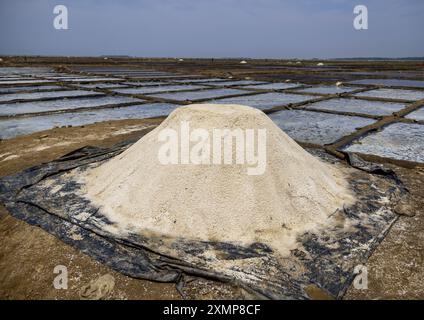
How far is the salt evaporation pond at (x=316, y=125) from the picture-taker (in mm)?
5051

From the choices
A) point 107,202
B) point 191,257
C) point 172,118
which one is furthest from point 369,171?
point 107,202

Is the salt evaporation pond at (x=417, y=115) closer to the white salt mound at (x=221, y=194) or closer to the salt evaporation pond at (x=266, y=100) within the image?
the salt evaporation pond at (x=266, y=100)

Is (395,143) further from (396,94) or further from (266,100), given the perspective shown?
(396,94)

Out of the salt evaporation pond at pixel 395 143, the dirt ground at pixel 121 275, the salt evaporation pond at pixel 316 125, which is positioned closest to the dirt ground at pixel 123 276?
the dirt ground at pixel 121 275

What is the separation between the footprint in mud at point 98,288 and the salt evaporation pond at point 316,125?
141 inches

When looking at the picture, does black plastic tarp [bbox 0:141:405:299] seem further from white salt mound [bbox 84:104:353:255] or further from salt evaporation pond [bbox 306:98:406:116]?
salt evaporation pond [bbox 306:98:406:116]

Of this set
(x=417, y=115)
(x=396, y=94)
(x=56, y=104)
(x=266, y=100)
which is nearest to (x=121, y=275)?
(x=417, y=115)

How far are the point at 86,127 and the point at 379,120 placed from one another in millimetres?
5134

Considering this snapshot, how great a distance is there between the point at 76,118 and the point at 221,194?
4.72 meters

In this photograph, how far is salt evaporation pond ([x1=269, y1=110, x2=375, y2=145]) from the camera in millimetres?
5051

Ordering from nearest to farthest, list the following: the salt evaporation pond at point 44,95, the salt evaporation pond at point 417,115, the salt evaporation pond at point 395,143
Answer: the salt evaporation pond at point 395,143 → the salt evaporation pond at point 417,115 → the salt evaporation pond at point 44,95

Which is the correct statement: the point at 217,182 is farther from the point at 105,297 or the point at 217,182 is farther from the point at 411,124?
the point at 411,124
